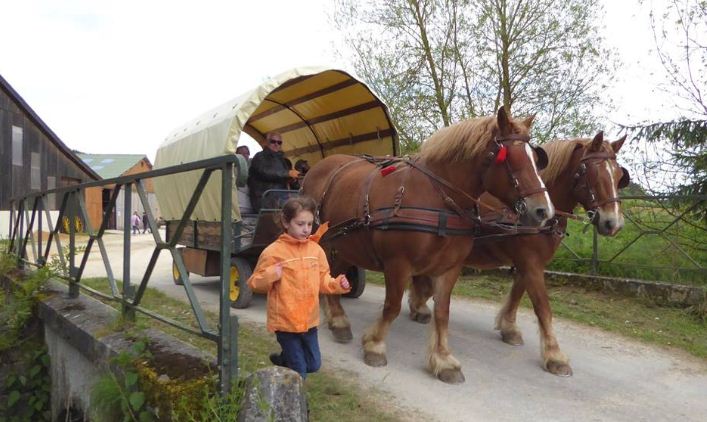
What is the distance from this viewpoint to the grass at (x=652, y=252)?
6816mm

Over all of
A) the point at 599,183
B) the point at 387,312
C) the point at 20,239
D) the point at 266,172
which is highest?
the point at 266,172

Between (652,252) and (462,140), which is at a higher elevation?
(462,140)

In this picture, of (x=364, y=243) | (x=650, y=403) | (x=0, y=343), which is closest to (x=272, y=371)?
(x=364, y=243)

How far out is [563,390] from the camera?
12.4 feet

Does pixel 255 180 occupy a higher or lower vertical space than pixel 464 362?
higher

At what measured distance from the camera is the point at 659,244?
737cm

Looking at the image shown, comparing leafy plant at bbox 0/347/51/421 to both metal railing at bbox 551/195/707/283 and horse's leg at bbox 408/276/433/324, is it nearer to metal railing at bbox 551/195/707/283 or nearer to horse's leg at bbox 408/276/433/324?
horse's leg at bbox 408/276/433/324

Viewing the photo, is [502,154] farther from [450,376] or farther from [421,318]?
[421,318]

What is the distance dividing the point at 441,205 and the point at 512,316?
1701 mm

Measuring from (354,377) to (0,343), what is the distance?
3.41 meters

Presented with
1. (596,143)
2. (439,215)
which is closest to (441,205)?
(439,215)

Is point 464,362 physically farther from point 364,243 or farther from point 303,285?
point 303,285

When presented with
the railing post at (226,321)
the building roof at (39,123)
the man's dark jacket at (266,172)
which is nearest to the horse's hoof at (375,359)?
the railing post at (226,321)

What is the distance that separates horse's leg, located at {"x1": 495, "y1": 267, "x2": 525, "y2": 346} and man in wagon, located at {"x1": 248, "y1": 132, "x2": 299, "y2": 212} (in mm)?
2952
